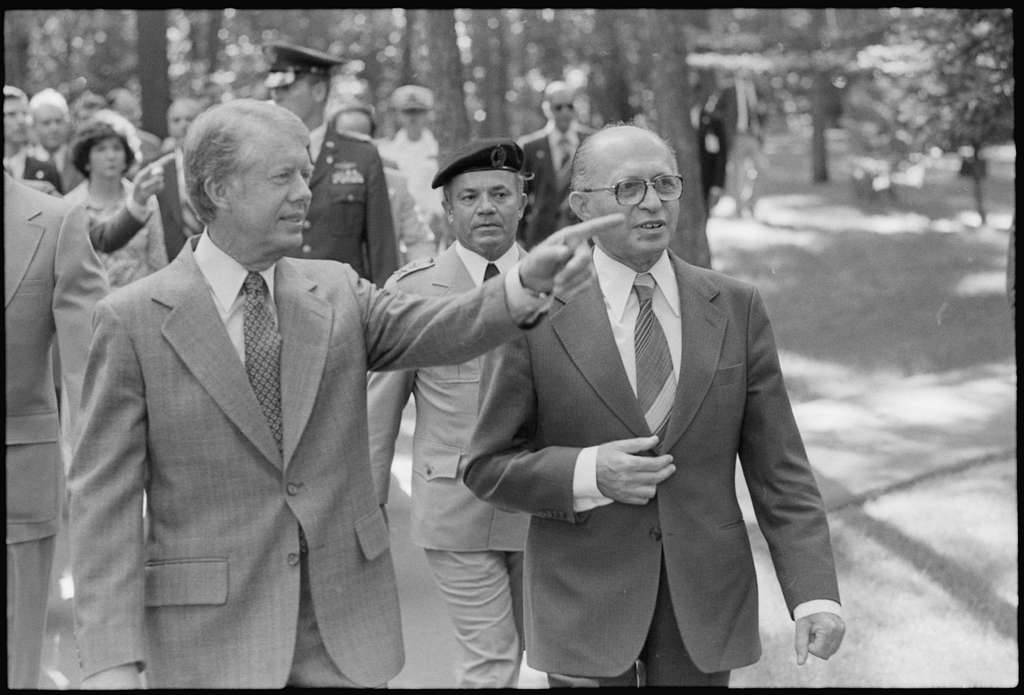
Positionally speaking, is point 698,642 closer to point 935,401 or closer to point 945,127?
point 935,401

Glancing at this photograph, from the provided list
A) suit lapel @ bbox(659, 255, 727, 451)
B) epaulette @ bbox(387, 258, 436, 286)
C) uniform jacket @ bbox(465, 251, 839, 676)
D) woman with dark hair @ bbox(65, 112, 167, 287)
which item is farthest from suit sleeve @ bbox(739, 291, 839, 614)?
woman with dark hair @ bbox(65, 112, 167, 287)

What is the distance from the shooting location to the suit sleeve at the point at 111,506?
11.5 feet

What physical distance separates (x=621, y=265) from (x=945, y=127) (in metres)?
12.7

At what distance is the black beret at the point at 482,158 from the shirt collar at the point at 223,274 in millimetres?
1961

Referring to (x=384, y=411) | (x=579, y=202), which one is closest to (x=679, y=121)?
(x=384, y=411)

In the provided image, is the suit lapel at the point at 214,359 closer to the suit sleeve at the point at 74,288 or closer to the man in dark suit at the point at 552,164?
the suit sleeve at the point at 74,288

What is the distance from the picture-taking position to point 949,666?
264 inches

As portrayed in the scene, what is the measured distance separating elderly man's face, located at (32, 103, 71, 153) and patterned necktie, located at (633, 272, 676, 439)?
1114 cm

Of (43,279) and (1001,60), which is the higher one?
(1001,60)

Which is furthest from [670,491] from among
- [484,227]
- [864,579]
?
[864,579]

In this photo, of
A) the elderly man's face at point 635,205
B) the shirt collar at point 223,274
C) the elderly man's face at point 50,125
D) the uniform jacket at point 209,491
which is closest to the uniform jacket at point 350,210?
the elderly man's face at point 635,205

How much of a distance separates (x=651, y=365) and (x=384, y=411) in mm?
2148

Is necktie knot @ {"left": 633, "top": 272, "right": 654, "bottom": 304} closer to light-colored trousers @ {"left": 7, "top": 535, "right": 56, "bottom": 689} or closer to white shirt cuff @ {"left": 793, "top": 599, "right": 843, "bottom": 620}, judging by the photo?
white shirt cuff @ {"left": 793, "top": 599, "right": 843, "bottom": 620}

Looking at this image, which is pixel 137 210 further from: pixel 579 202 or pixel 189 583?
pixel 189 583
